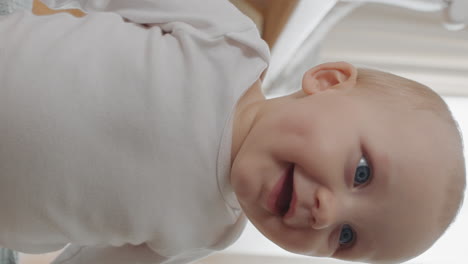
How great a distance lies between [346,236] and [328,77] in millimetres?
234

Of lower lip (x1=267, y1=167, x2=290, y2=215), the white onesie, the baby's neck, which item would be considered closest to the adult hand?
the white onesie

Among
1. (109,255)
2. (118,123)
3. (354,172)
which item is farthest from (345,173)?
(109,255)

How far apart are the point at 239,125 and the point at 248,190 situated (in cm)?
10

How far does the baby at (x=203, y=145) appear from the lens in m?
0.67

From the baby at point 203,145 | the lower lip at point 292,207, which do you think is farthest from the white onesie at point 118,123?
the lower lip at point 292,207

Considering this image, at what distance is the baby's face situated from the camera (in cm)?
66

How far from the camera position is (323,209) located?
2.09ft

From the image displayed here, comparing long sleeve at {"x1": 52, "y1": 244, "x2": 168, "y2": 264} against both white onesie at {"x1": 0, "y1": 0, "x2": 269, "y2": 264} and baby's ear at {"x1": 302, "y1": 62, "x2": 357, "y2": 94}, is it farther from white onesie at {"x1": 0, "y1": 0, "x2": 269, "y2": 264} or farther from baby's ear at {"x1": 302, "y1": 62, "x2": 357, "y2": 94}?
baby's ear at {"x1": 302, "y1": 62, "x2": 357, "y2": 94}

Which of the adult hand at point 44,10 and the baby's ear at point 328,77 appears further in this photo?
the adult hand at point 44,10

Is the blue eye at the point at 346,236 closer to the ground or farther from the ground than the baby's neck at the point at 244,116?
closer to the ground

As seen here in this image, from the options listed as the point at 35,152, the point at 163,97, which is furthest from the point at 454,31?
the point at 35,152

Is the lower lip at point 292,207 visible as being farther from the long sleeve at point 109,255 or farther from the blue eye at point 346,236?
the long sleeve at point 109,255

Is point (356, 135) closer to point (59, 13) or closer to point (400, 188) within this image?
point (400, 188)

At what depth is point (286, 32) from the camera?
1.39m
